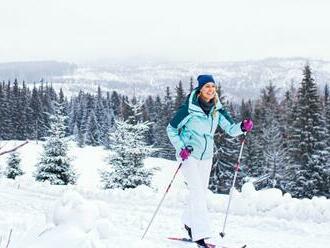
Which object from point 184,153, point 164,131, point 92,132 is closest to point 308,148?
point 184,153

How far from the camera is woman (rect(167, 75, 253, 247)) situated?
6777 mm

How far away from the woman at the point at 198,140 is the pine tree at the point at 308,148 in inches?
1110

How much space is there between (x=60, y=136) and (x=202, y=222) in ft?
67.4

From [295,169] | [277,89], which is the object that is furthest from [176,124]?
[277,89]

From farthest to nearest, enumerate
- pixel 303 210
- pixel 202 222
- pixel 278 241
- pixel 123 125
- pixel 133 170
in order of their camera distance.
→ pixel 123 125
pixel 133 170
pixel 303 210
pixel 278 241
pixel 202 222

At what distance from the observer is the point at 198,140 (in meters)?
6.86

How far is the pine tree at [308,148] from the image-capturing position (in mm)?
34781

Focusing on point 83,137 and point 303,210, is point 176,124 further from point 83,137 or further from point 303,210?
point 83,137

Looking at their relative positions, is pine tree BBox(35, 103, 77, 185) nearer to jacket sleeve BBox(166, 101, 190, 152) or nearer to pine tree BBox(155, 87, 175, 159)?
jacket sleeve BBox(166, 101, 190, 152)

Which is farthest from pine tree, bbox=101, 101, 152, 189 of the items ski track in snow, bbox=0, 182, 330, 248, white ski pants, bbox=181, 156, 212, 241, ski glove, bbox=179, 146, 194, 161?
ski glove, bbox=179, 146, 194, 161

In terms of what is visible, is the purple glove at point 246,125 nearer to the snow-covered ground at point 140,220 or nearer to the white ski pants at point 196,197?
the white ski pants at point 196,197

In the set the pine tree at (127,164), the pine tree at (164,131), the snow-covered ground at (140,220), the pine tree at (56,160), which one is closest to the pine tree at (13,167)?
the pine tree at (56,160)

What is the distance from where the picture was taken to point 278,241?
7602 mm

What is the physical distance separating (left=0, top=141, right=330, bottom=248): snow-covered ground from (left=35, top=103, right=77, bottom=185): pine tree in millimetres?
9796
